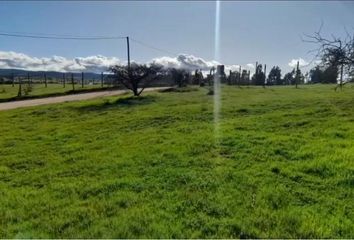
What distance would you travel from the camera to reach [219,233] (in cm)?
357

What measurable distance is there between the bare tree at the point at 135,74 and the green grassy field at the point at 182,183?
14.1 m

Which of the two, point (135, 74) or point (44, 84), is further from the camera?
point (44, 84)

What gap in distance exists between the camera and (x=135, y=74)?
23688 millimetres

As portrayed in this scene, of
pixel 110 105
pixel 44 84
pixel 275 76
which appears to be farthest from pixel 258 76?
pixel 110 105

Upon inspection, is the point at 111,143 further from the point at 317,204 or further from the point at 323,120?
the point at 323,120

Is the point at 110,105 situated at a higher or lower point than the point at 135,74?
lower

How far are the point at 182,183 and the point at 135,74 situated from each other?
19.2 meters

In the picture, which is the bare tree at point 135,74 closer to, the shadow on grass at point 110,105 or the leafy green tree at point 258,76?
the shadow on grass at point 110,105

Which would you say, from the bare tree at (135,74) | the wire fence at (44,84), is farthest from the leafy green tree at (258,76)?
the bare tree at (135,74)

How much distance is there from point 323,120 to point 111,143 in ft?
20.8

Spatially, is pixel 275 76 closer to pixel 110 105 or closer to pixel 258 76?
pixel 258 76

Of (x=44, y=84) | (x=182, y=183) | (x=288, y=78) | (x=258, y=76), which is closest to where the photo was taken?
(x=182, y=183)

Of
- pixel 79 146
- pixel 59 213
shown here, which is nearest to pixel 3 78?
pixel 79 146

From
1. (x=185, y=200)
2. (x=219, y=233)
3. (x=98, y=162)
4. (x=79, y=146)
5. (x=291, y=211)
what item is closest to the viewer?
(x=219, y=233)
